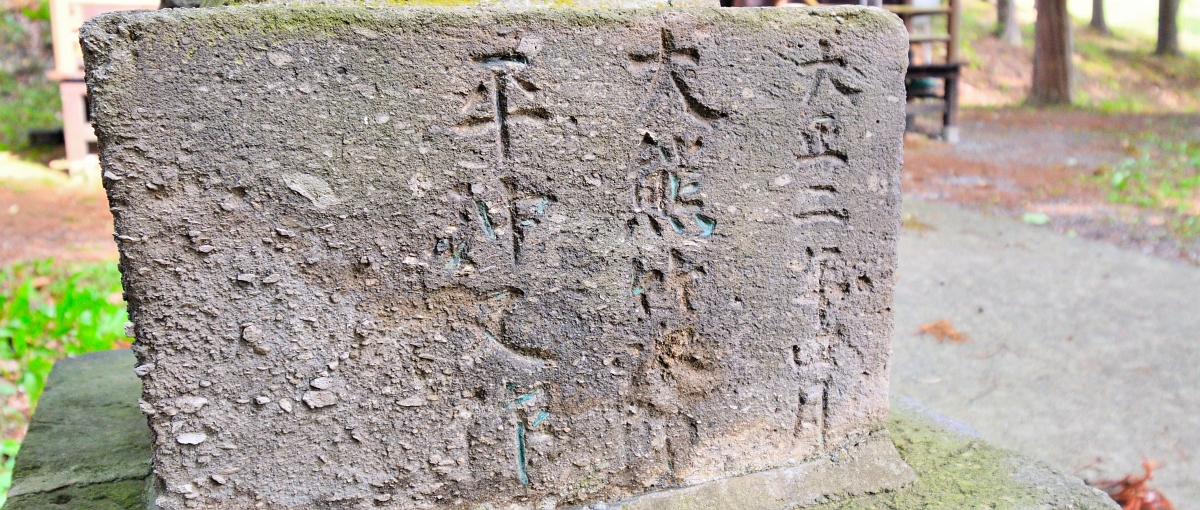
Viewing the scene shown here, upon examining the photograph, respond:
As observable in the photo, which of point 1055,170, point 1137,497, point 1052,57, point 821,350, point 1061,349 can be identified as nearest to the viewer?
point 821,350

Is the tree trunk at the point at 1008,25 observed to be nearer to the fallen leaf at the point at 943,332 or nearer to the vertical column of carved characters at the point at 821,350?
the fallen leaf at the point at 943,332

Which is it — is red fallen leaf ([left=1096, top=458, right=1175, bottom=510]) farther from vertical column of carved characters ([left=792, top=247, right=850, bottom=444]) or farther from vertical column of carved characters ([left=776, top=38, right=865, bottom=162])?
vertical column of carved characters ([left=776, top=38, right=865, bottom=162])

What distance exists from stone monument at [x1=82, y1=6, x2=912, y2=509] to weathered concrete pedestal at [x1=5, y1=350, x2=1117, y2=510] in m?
0.03

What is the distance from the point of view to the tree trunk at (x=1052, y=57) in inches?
399

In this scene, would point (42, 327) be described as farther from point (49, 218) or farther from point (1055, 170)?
point (1055, 170)

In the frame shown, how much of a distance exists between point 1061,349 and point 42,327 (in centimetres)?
349

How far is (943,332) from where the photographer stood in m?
3.20

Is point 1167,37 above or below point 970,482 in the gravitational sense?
above

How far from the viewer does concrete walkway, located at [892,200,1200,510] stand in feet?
7.78

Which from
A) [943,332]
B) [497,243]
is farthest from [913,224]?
[497,243]

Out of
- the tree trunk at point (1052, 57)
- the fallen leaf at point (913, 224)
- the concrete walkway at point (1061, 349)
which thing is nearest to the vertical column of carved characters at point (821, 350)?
the concrete walkway at point (1061, 349)

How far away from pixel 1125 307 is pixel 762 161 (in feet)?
9.27

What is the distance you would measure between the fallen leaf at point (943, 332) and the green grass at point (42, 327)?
2811 millimetres

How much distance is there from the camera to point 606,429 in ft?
4.54
